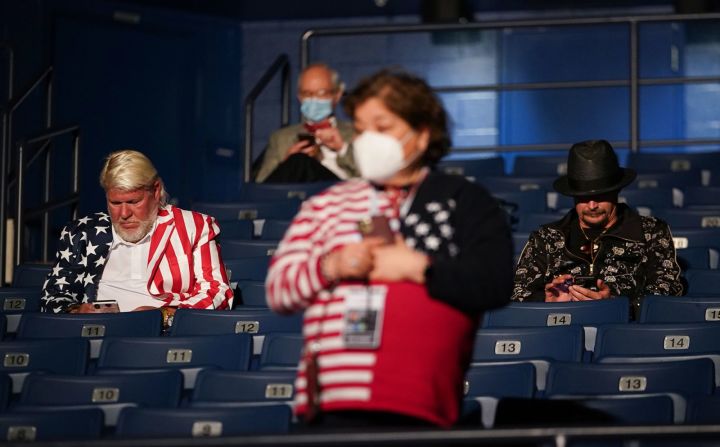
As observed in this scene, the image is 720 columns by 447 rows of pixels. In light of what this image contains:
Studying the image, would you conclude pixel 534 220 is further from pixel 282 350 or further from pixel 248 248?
pixel 282 350

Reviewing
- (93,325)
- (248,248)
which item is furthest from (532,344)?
(248,248)

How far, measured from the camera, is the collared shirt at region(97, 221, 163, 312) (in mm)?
5352

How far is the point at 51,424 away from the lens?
3844 millimetres

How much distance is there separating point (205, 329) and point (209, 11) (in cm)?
791

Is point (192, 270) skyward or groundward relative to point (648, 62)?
groundward

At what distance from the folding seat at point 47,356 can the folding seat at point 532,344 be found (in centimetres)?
136

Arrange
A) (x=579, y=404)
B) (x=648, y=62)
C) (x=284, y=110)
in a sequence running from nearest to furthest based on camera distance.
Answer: (x=579, y=404) → (x=284, y=110) → (x=648, y=62)

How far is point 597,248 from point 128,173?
1.82 m

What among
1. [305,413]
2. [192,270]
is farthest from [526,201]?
[305,413]

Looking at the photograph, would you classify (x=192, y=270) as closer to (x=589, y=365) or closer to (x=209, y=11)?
(x=589, y=365)

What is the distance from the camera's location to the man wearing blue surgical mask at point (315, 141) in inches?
287

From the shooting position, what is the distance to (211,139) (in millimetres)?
12508

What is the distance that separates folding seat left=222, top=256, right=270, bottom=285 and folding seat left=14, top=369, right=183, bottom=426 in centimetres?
174

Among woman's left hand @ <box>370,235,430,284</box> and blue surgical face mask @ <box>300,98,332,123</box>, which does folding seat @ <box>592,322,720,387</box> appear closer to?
woman's left hand @ <box>370,235,430,284</box>
